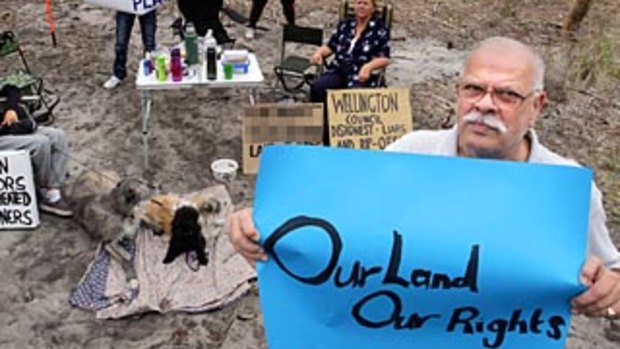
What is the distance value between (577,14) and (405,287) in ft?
24.4

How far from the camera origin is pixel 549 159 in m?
1.99

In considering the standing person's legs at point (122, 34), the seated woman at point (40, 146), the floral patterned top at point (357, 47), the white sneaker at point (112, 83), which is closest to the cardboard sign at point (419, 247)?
the seated woman at point (40, 146)

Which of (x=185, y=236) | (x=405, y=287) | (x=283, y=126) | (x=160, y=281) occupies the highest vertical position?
(x=405, y=287)

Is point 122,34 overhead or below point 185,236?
overhead

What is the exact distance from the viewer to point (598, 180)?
5.85 metres

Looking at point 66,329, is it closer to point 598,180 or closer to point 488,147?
point 488,147

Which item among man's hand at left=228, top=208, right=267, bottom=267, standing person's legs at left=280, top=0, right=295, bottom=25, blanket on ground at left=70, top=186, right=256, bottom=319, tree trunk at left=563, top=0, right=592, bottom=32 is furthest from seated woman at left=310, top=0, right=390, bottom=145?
man's hand at left=228, top=208, right=267, bottom=267

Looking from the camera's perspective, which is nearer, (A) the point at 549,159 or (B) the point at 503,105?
(B) the point at 503,105

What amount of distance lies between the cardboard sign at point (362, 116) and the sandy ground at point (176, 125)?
79cm

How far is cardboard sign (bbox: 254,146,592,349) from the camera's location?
5.58 feet

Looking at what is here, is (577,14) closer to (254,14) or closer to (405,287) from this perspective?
(254,14)

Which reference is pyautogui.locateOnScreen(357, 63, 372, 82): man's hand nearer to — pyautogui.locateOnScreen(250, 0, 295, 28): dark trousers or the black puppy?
the black puppy

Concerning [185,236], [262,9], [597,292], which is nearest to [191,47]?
[185,236]

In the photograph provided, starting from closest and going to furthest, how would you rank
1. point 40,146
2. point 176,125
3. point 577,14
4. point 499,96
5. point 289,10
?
point 499,96, point 40,146, point 176,125, point 289,10, point 577,14
